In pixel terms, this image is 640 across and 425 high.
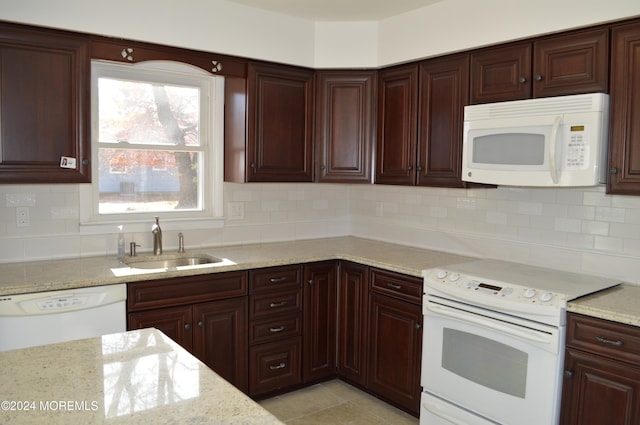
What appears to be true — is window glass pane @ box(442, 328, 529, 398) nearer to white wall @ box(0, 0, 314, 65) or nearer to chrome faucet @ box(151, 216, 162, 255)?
chrome faucet @ box(151, 216, 162, 255)

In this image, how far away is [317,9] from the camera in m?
3.47

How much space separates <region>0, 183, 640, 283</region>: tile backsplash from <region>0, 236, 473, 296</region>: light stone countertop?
0.37 ft

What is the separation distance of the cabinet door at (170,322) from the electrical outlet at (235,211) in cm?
100

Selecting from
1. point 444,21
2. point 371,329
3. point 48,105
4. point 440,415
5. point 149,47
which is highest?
point 444,21

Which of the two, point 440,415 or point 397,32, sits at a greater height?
point 397,32

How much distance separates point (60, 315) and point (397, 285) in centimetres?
182

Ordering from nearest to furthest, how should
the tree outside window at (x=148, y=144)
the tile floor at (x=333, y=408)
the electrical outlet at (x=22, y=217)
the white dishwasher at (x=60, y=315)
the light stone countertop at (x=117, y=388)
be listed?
the light stone countertop at (x=117, y=388)
the white dishwasher at (x=60, y=315)
the electrical outlet at (x=22, y=217)
the tile floor at (x=333, y=408)
the tree outside window at (x=148, y=144)

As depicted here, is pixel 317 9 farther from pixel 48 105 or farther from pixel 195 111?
pixel 48 105

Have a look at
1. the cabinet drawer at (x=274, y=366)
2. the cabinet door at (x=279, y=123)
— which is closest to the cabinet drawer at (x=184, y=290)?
the cabinet drawer at (x=274, y=366)

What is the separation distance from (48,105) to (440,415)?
265 cm

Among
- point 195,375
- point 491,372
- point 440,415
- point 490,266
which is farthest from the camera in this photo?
point 490,266

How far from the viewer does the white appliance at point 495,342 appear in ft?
7.62

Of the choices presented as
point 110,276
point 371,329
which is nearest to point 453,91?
point 371,329

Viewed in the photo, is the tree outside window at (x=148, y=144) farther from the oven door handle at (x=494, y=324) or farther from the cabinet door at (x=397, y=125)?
the oven door handle at (x=494, y=324)
